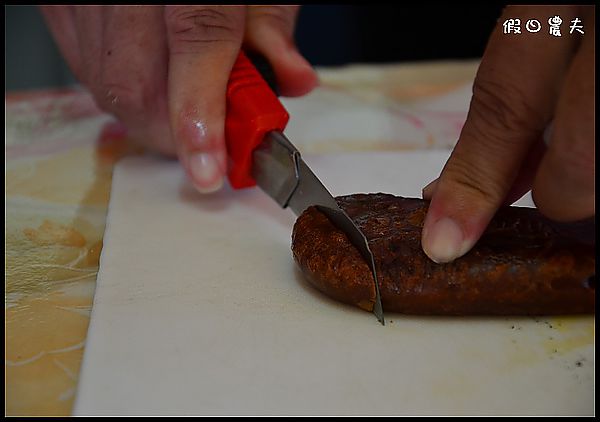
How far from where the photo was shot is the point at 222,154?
5.17 feet

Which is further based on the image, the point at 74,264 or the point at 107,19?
the point at 107,19

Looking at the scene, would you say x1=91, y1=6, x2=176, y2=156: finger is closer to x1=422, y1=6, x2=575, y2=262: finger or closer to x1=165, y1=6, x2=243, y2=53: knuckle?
x1=165, y1=6, x2=243, y2=53: knuckle

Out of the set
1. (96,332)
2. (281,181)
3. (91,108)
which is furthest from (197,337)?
(91,108)

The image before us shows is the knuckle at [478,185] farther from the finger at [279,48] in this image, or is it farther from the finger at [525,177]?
the finger at [279,48]

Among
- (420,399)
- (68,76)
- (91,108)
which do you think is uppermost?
(420,399)

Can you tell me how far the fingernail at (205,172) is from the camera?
1560 millimetres

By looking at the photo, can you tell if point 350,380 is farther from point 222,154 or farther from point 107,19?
point 107,19

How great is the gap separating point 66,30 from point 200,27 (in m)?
0.61

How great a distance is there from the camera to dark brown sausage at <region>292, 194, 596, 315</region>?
115 centimetres

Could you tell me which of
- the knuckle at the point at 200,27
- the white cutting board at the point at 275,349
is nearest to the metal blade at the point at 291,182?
the white cutting board at the point at 275,349

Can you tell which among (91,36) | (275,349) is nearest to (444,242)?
(275,349)

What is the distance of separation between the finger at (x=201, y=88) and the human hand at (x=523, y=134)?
55 centimetres

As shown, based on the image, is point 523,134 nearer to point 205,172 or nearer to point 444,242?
point 444,242

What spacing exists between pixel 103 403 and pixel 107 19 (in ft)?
3.49
